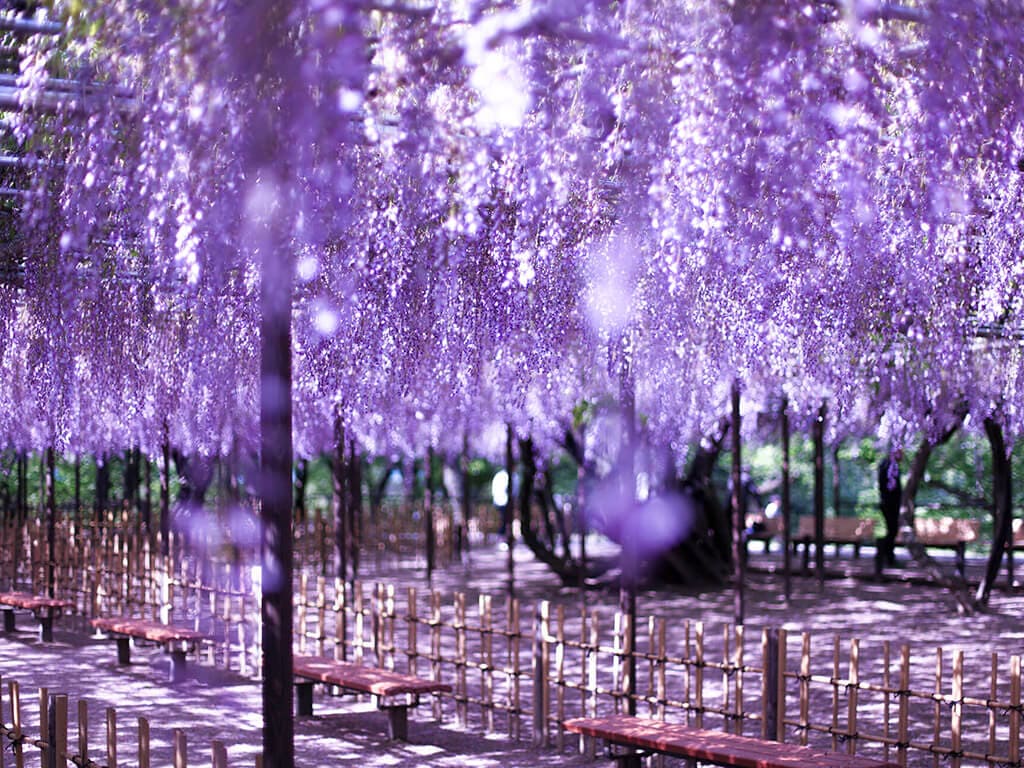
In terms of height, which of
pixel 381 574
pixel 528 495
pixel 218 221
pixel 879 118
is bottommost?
pixel 381 574

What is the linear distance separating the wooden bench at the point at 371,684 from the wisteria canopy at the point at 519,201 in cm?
198

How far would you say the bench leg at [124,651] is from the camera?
35.0 ft

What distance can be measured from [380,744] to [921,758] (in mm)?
3098

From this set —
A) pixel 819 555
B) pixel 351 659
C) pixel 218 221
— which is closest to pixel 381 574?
pixel 819 555

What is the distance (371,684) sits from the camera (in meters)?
8.05

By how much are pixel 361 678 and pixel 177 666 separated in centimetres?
238

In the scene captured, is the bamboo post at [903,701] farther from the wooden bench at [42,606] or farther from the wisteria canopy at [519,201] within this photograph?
the wooden bench at [42,606]

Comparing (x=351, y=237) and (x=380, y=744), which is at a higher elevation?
(x=351, y=237)

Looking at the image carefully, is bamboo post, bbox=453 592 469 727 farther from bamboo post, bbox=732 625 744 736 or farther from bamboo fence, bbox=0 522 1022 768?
bamboo post, bbox=732 625 744 736

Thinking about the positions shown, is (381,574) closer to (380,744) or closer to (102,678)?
(102,678)

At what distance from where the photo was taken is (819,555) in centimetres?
1680

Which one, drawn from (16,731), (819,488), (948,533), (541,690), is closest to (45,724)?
(16,731)

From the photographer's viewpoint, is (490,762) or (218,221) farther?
(490,762)

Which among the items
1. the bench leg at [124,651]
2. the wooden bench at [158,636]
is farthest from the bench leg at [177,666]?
the bench leg at [124,651]
